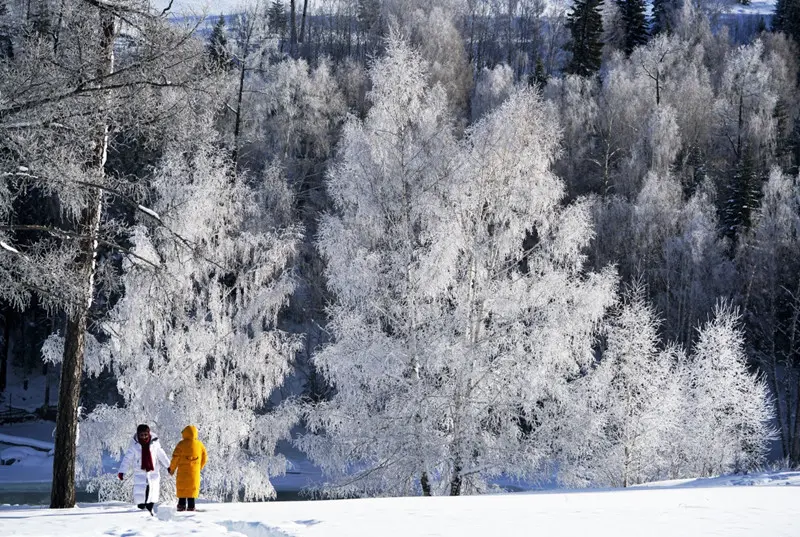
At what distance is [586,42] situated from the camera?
5025 cm

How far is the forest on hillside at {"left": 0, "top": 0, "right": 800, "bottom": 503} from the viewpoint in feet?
25.9

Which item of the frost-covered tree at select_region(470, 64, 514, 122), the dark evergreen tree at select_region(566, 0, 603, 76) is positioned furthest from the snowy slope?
the dark evergreen tree at select_region(566, 0, 603, 76)

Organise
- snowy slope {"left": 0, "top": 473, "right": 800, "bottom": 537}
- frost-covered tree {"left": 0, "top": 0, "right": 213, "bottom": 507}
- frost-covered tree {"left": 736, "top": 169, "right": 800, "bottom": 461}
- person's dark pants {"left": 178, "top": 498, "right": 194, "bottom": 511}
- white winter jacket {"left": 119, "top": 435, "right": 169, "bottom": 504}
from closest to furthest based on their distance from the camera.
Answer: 1. frost-covered tree {"left": 0, "top": 0, "right": 213, "bottom": 507}
2. snowy slope {"left": 0, "top": 473, "right": 800, "bottom": 537}
3. person's dark pants {"left": 178, "top": 498, "right": 194, "bottom": 511}
4. white winter jacket {"left": 119, "top": 435, "right": 169, "bottom": 504}
5. frost-covered tree {"left": 736, "top": 169, "right": 800, "bottom": 461}

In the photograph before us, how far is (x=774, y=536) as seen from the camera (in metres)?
6.39

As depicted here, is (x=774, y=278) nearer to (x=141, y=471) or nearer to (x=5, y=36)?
(x=141, y=471)

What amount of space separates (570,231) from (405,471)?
537cm

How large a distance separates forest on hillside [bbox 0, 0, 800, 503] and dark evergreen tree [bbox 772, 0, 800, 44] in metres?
28.3

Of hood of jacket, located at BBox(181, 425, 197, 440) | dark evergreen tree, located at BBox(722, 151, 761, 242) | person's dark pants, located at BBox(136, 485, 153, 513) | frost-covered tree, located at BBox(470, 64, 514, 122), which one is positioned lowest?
person's dark pants, located at BBox(136, 485, 153, 513)

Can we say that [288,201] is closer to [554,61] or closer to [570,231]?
[570,231]

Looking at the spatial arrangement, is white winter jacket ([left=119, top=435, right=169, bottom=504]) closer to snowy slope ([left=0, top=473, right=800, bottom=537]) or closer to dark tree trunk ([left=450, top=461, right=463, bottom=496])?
snowy slope ([left=0, top=473, right=800, bottom=537])

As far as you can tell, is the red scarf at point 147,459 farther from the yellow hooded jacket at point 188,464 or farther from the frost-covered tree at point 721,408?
the frost-covered tree at point 721,408

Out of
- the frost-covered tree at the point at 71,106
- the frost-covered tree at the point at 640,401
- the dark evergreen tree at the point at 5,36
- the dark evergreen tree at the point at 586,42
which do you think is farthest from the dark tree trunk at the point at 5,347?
the dark evergreen tree at the point at 586,42

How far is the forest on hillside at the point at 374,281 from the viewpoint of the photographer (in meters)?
7.89

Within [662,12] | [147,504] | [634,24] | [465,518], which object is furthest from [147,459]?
[662,12]
